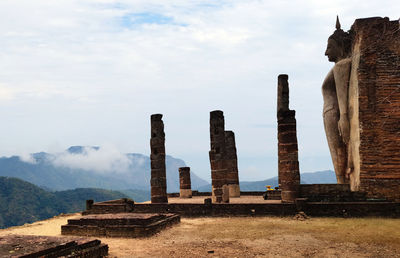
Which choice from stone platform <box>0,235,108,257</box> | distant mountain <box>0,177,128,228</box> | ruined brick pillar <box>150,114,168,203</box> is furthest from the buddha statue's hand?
distant mountain <box>0,177,128,228</box>

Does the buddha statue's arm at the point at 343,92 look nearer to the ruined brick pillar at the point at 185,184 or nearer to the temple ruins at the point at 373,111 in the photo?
the temple ruins at the point at 373,111

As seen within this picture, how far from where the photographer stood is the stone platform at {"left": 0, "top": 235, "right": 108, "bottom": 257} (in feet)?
24.1

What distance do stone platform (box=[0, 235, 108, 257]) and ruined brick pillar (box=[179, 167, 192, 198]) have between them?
13.6m

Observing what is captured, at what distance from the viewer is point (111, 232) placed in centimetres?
1127

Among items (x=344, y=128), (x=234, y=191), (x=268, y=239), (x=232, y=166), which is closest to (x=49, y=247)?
(x=268, y=239)

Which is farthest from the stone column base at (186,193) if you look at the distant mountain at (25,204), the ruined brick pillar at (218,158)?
the distant mountain at (25,204)

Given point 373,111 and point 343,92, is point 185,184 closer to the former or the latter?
point 343,92

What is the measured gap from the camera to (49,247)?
7609 millimetres

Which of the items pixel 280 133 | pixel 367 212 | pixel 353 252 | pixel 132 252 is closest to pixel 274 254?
pixel 353 252

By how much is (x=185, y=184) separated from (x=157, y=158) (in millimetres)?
4931

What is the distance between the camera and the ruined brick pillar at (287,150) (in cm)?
1523

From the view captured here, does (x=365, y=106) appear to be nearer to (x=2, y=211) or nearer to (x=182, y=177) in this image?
(x=182, y=177)

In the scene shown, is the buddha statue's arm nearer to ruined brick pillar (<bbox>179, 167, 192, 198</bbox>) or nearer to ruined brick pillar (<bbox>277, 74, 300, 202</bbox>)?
ruined brick pillar (<bbox>277, 74, 300, 202</bbox>)

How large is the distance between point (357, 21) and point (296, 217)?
830cm
